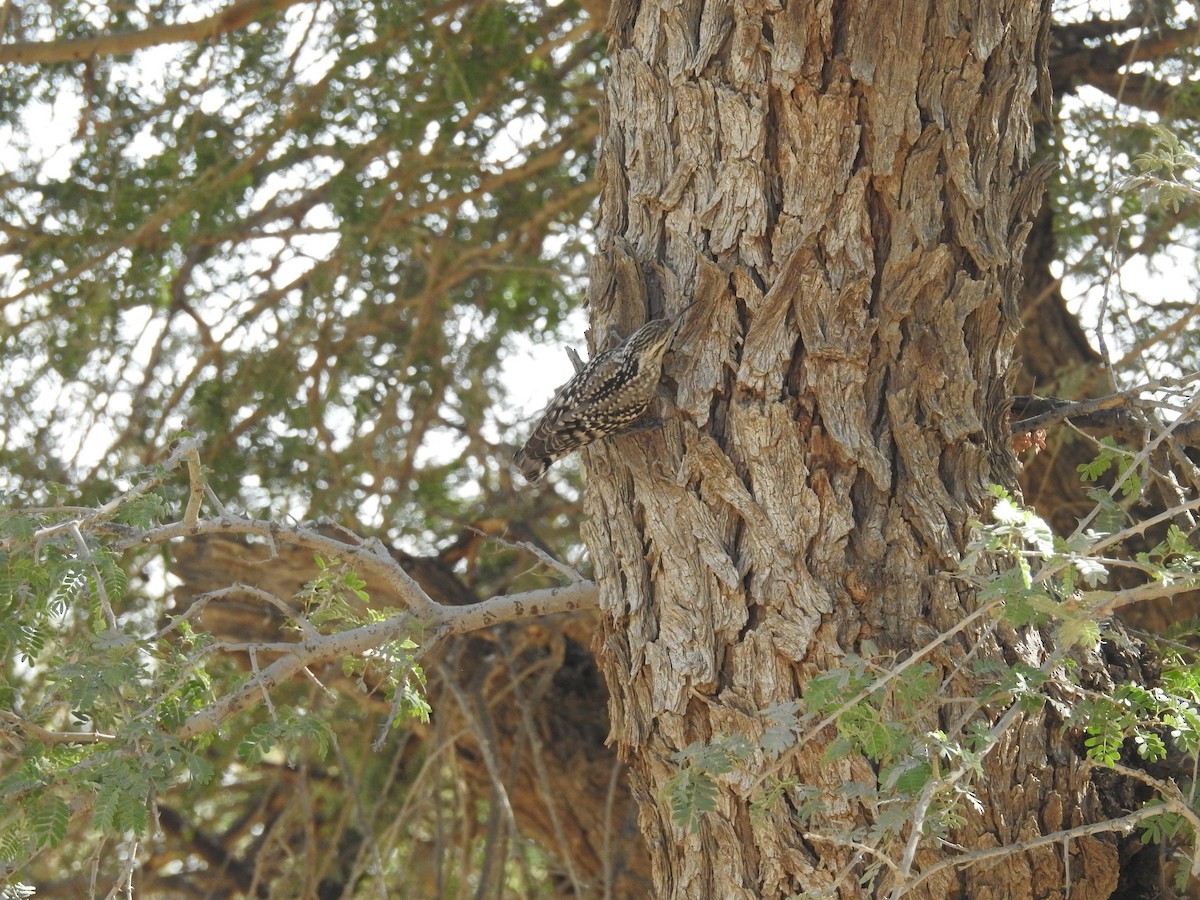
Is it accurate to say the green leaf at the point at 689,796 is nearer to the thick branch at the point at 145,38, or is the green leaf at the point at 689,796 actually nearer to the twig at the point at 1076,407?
the twig at the point at 1076,407

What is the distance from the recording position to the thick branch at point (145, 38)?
190 inches

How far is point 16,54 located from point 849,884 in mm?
4345

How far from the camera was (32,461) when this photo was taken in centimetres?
522

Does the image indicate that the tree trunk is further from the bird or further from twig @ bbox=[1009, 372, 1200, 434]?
twig @ bbox=[1009, 372, 1200, 434]

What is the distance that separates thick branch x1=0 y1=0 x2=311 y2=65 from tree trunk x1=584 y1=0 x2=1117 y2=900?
2.52m

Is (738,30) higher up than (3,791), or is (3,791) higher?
(738,30)

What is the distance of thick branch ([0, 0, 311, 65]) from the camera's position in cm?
483

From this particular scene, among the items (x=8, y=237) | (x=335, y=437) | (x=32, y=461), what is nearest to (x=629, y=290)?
(x=335, y=437)

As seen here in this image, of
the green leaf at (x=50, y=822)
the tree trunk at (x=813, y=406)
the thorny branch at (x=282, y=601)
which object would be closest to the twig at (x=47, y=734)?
the thorny branch at (x=282, y=601)

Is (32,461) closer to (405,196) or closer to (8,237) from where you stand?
(8,237)

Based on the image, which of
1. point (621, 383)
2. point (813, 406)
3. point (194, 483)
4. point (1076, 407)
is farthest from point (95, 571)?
point (1076, 407)

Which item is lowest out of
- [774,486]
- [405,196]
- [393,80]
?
[774,486]

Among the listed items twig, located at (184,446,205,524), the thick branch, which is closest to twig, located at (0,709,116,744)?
twig, located at (184,446,205,524)

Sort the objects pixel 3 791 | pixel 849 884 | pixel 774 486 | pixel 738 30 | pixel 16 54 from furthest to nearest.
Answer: pixel 16 54
pixel 738 30
pixel 774 486
pixel 849 884
pixel 3 791
